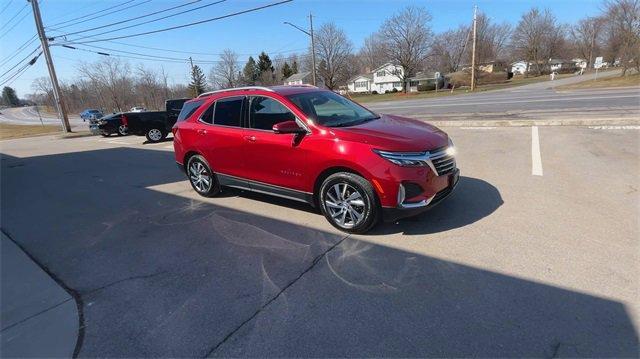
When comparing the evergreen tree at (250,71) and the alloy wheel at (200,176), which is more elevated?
the evergreen tree at (250,71)

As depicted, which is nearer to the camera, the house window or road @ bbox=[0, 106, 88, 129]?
road @ bbox=[0, 106, 88, 129]

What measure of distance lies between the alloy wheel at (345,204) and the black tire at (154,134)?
45.1 feet

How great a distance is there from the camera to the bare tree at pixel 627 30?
108ft

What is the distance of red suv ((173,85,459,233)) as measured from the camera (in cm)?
410

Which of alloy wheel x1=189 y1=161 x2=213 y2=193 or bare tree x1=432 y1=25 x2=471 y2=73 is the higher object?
bare tree x1=432 y1=25 x2=471 y2=73

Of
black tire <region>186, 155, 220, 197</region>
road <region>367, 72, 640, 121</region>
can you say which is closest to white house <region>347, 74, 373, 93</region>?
road <region>367, 72, 640, 121</region>

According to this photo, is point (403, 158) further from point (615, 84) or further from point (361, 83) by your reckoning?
point (361, 83)

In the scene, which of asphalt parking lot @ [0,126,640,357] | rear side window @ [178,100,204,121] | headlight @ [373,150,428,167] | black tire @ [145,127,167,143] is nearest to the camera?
asphalt parking lot @ [0,126,640,357]

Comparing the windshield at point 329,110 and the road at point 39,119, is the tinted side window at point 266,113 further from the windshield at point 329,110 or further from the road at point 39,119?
the road at point 39,119

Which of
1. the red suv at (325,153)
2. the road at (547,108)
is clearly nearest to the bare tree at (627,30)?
the road at (547,108)

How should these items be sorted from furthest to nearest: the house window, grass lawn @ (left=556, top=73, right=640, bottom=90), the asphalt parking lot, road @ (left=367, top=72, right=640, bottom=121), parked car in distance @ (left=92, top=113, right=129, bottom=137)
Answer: the house window, grass lawn @ (left=556, top=73, right=640, bottom=90), parked car in distance @ (left=92, top=113, right=129, bottom=137), road @ (left=367, top=72, right=640, bottom=121), the asphalt parking lot

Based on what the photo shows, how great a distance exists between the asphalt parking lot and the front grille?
25.8 inches

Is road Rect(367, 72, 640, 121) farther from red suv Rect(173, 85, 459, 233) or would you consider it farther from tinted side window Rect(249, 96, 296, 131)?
tinted side window Rect(249, 96, 296, 131)

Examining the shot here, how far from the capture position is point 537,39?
7725cm
